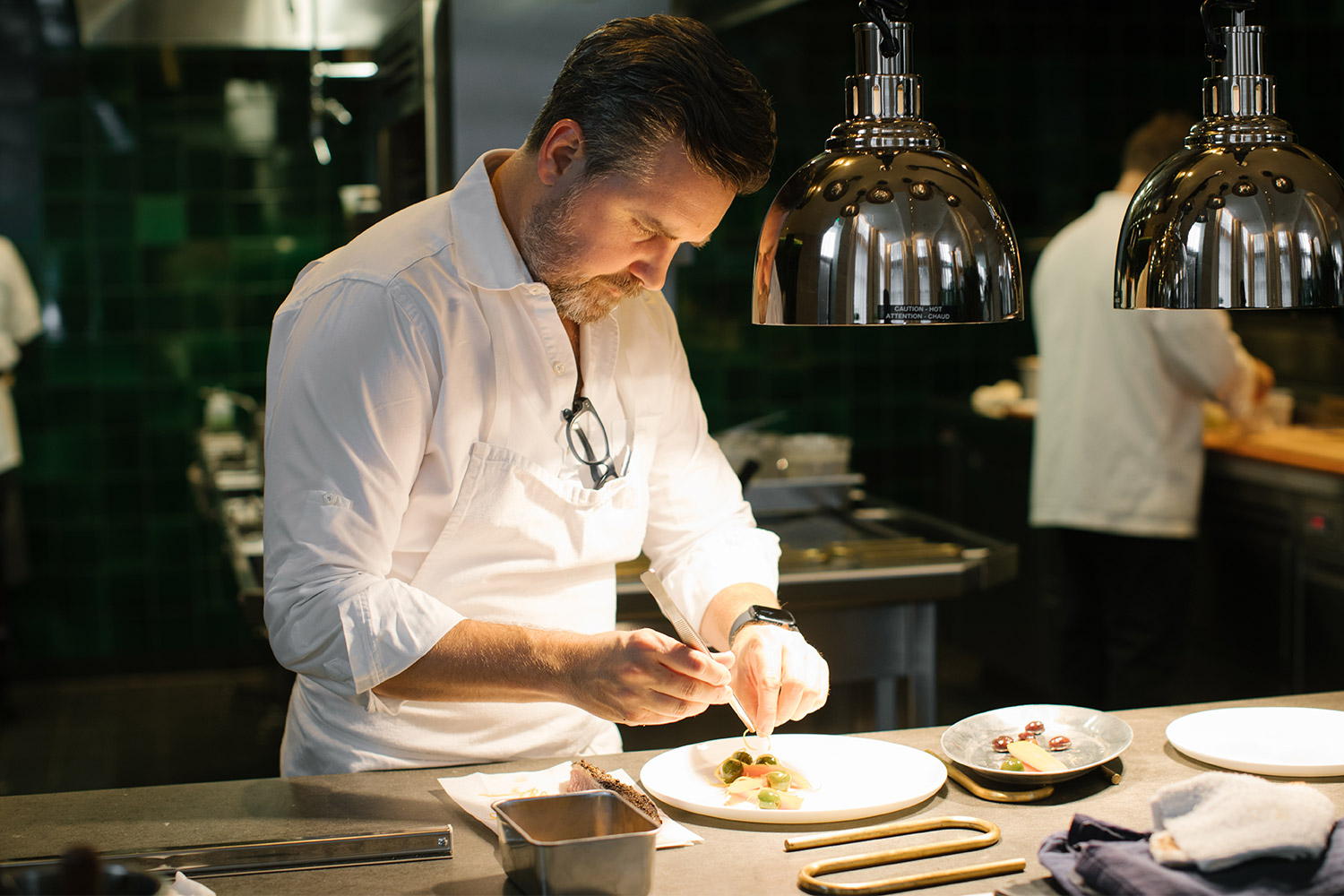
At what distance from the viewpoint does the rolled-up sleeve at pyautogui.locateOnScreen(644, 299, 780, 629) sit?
1.92 m

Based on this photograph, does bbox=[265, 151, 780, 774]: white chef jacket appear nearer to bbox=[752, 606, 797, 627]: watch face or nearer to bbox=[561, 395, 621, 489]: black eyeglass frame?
bbox=[561, 395, 621, 489]: black eyeglass frame

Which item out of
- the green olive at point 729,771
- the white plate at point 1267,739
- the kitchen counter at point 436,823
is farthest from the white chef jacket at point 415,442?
the white plate at point 1267,739

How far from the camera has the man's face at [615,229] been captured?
159 centimetres

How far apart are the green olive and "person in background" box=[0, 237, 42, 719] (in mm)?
4125

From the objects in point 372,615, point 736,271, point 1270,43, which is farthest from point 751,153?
point 1270,43

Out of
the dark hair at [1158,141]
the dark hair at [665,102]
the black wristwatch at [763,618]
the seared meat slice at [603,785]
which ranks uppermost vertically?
the dark hair at [1158,141]

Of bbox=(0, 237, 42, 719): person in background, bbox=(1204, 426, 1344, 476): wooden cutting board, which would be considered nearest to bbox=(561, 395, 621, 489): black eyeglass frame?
bbox=(1204, 426, 1344, 476): wooden cutting board

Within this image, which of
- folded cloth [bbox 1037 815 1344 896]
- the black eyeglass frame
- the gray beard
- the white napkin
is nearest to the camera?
folded cloth [bbox 1037 815 1344 896]

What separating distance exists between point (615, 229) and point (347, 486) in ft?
1.46

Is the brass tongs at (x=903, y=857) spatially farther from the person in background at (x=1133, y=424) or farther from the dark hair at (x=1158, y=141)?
the dark hair at (x=1158, y=141)

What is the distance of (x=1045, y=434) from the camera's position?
13.3 feet

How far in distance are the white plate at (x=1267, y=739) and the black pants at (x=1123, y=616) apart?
211 centimetres

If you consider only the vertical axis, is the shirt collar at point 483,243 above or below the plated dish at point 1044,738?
above

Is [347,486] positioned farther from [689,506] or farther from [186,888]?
[689,506]
